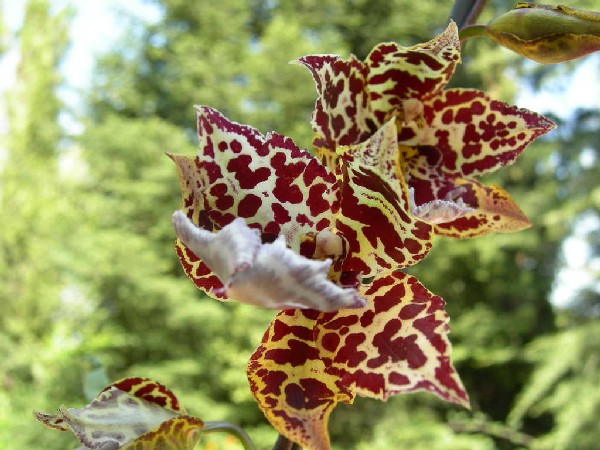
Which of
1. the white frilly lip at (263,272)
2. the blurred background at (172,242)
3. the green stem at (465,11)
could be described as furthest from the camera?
the blurred background at (172,242)

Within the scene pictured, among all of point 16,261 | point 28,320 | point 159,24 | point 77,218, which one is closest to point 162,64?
point 159,24

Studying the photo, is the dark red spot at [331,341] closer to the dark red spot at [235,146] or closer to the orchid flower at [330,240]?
the orchid flower at [330,240]

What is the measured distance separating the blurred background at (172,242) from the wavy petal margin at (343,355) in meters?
4.57

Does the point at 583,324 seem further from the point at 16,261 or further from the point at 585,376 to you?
the point at 16,261

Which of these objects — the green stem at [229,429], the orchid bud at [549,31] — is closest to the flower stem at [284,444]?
the green stem at [229,429]

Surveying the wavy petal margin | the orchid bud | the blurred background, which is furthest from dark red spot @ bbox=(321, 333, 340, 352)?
the blurred background

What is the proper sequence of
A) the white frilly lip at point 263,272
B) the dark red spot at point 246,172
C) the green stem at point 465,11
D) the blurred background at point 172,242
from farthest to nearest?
the blurred background at point 172,242 → the green stem at point 465,11 → the dark red spot at point 246,172 → the white frilly lip at point 263,272

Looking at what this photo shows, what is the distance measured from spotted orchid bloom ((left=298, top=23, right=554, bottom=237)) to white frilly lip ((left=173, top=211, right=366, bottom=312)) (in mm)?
183

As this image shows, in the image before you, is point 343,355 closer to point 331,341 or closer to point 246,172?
point 331,341

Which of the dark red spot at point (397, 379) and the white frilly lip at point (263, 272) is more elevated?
the white frilly lip at point (263, 272)

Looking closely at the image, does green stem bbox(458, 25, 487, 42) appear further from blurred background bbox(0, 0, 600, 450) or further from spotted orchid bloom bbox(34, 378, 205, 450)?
blurred background bbox(0, 0, 600, 450)

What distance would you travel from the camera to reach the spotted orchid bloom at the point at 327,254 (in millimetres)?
364

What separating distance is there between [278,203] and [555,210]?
5.66 m

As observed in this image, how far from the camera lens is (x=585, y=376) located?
4.81 meters
